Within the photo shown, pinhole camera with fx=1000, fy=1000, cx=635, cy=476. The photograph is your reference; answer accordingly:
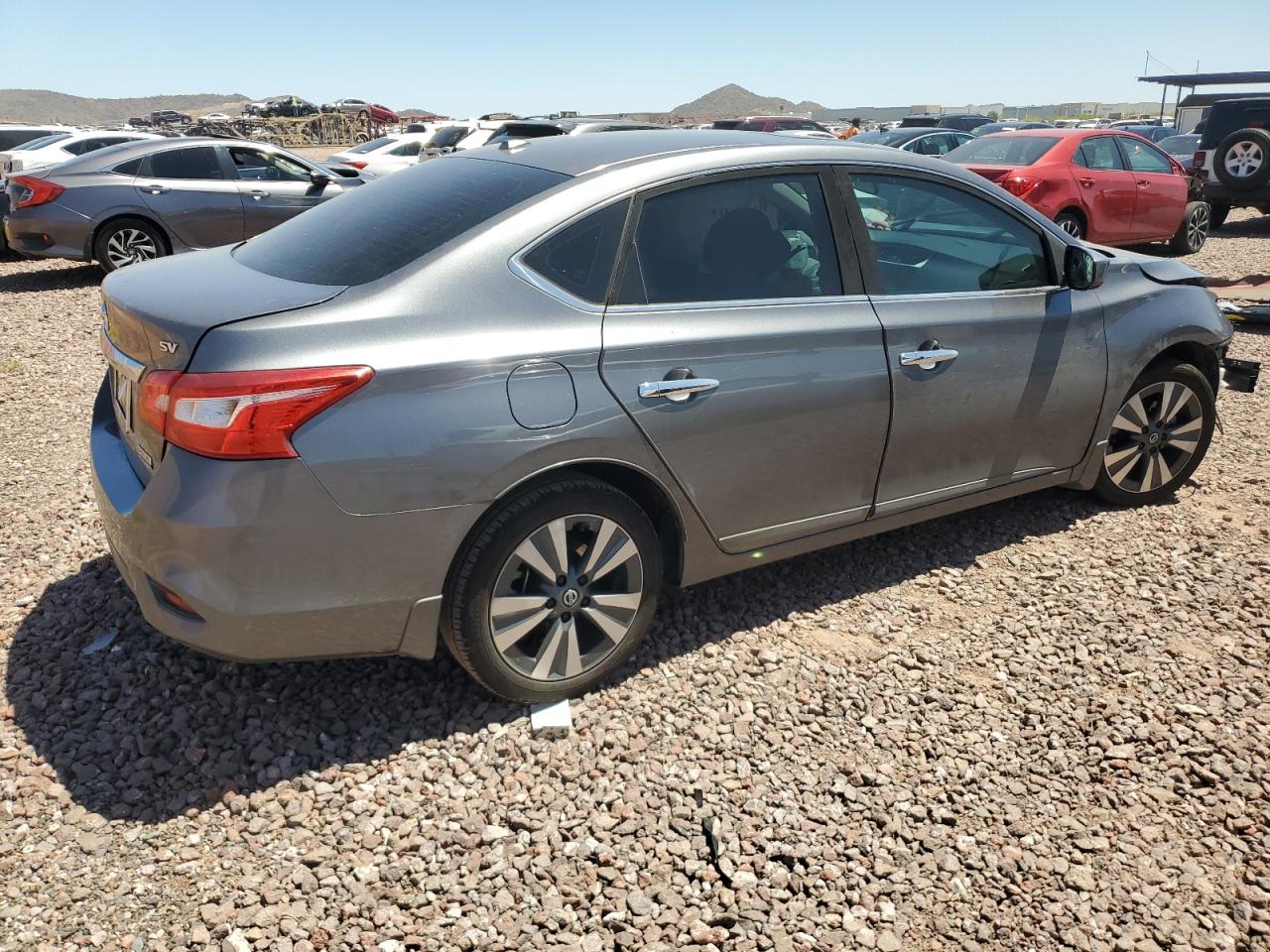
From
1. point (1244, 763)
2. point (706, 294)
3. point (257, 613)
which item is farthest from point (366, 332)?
point (1244, 763)

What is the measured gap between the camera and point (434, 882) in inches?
102

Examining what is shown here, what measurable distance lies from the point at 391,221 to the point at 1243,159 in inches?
591

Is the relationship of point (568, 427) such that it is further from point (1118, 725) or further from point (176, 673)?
point (1118, 725)

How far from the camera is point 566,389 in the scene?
296 centimetres

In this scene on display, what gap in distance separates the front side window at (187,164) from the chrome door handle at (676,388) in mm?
9219

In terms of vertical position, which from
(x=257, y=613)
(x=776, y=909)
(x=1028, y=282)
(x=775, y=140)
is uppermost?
(x=775, y=140)

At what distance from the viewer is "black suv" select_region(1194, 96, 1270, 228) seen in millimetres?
14203

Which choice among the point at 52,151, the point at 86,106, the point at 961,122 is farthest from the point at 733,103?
the point at 52,151

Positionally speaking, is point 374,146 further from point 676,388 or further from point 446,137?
point 676,388

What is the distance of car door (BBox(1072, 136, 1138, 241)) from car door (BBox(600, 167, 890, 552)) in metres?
9.30

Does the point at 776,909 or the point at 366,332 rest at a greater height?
the point at 366,332

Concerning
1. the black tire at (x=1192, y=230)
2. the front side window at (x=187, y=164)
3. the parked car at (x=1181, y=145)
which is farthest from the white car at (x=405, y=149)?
the parked car at (x=1181, y=145)

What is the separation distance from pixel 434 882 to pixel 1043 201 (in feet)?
35.3

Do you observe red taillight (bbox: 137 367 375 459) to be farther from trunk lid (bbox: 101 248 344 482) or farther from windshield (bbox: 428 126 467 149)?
windshield (bbox: 428 126 467 149)
